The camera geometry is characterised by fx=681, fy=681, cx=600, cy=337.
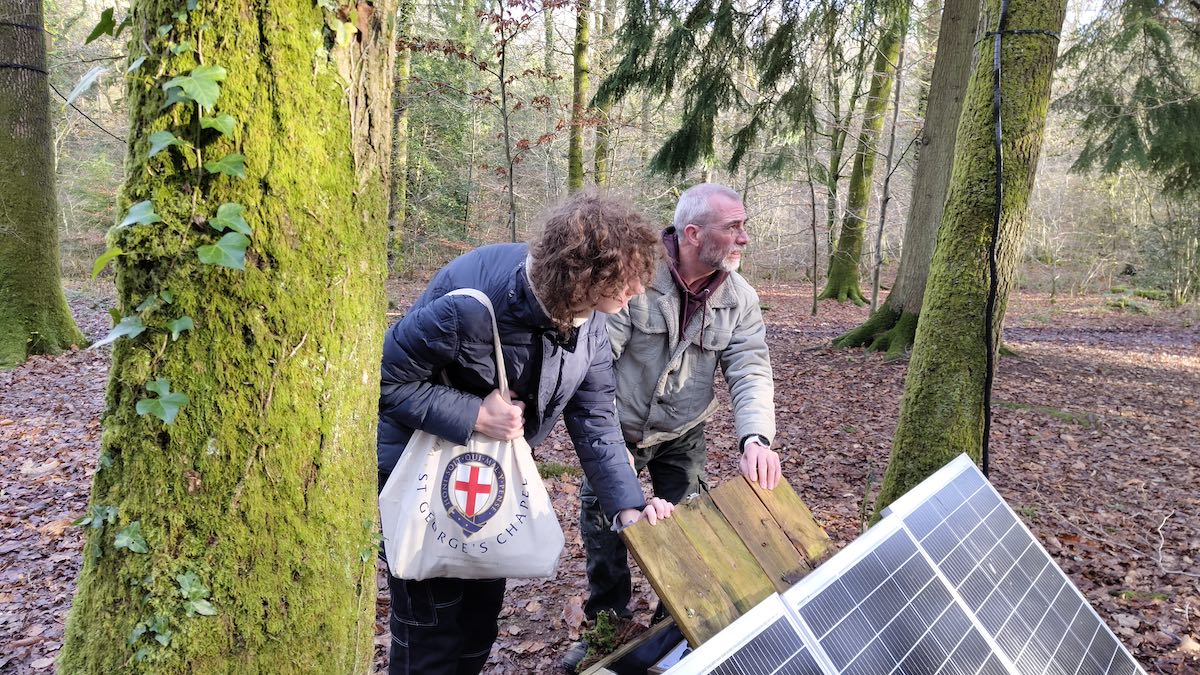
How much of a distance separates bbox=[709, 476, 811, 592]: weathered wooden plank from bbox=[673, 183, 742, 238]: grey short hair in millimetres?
1119

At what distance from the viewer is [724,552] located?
222 cm

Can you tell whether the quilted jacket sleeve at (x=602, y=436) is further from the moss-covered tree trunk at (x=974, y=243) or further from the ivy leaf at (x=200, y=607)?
the moss-covered tree trunk at (x=974, y=243)

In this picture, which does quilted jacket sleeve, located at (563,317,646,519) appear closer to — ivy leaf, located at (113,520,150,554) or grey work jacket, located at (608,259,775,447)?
grey work jacket, located at (608,259,775,447)

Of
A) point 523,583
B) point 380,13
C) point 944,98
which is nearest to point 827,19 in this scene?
point 944,98

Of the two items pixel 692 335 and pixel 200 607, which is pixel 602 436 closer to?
pixel 692 335

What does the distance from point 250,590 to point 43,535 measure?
13.6ft

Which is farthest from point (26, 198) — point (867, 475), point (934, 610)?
point (934, 610)

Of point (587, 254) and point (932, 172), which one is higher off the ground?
point (932, 172)

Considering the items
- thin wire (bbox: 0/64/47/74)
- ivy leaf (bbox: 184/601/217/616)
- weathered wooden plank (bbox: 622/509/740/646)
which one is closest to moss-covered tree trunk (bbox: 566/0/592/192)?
thin wire (bbox: 0/64/47/74)

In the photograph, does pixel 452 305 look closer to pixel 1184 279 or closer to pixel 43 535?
pixel 43 535

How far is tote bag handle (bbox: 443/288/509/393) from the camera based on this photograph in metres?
2.12

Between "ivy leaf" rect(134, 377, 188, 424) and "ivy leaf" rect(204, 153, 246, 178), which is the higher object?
"ivy leaf" rect(204, 153, 246, 178)

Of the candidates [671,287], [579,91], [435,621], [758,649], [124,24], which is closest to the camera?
[124,24]

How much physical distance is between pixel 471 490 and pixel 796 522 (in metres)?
1.20
